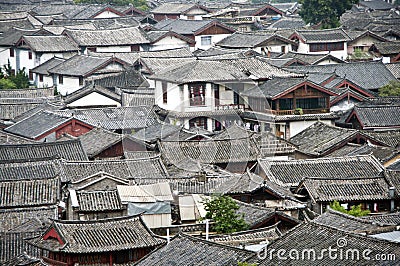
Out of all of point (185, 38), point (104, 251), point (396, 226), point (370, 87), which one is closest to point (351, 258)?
point (396, 226)

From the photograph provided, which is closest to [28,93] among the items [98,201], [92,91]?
[92,91]

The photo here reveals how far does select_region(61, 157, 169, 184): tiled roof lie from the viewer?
1187 inches

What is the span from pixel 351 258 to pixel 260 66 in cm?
2576

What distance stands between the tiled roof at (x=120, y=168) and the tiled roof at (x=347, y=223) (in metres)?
8.22

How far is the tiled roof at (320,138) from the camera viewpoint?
114 ft

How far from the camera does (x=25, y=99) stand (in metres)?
46.7

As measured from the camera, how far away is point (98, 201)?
26.4m

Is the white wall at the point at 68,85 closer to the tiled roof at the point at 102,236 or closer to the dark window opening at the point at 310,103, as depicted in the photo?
the dark window opening at the point at 310,103

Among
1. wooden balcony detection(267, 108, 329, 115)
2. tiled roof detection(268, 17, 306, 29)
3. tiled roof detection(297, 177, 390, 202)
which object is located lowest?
tiled roof detection(297, 177, 390, 202)

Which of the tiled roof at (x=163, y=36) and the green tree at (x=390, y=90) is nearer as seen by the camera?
the green tree at (x=390, y=90)

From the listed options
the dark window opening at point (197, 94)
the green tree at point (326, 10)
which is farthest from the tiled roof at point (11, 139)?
the green tree at point (326, 10)

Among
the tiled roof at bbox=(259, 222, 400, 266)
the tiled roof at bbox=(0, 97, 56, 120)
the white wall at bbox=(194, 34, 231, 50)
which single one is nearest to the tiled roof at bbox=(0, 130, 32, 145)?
the tiled roof at bbox=(0, 97, 56, 120)

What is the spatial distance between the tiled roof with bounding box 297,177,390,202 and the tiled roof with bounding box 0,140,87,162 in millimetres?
8648

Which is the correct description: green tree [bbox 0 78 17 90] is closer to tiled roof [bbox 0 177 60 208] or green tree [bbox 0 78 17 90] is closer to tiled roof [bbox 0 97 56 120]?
tiled roof [bbox 0 97 56 120]
